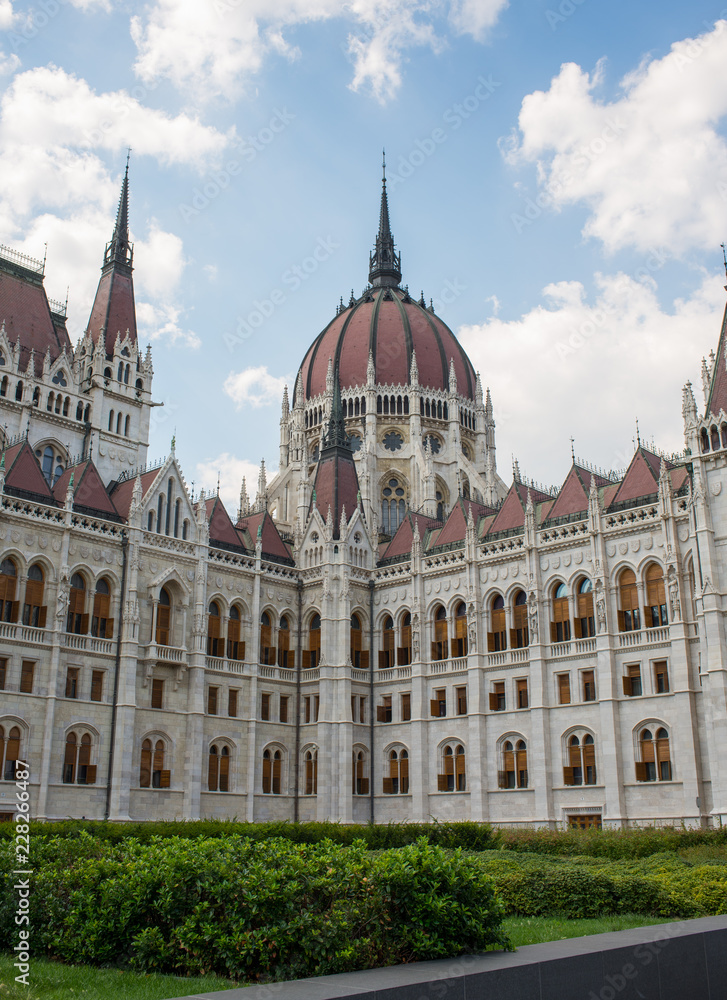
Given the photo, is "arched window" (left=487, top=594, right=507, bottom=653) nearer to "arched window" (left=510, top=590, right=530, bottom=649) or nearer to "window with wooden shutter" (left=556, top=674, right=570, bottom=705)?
"arched window" (left=510, top=590, right=530, bottom=649)

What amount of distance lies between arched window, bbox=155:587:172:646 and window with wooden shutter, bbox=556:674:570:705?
18.5 meters

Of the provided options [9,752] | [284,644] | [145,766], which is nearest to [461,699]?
[284,644]

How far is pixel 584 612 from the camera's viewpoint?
43.5 metres

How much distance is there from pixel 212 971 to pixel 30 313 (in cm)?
4934

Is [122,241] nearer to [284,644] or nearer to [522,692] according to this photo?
[284,644]

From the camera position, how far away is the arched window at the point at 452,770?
4588 centimetres

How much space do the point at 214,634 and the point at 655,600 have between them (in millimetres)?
21232

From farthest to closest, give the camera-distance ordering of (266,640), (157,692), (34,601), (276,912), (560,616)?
(266,640)
(157,692)
(560,616)
(34,601)
(276,912)

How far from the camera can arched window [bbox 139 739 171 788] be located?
4306 cm

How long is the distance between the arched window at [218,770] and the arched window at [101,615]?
7786mm

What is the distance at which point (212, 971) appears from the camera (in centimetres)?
1116

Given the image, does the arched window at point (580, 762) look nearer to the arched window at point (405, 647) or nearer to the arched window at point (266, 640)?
the arched window at point (405, 647)

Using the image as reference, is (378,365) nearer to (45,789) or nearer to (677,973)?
(45,789)

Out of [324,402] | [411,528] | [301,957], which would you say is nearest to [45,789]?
[411,528]
